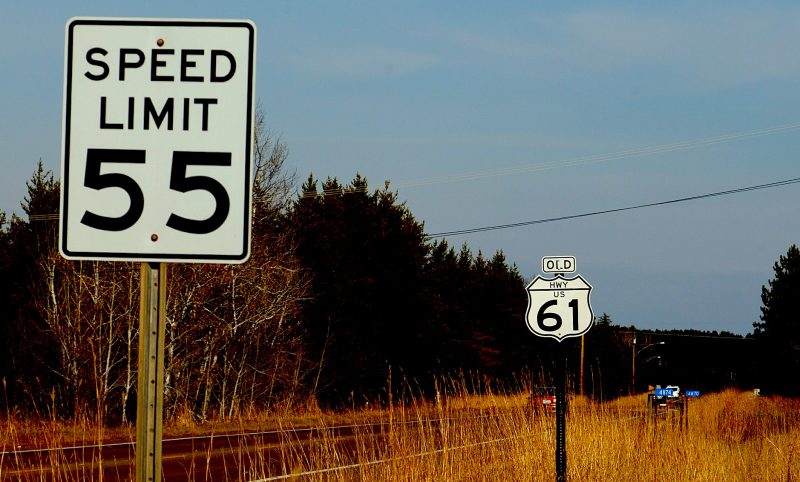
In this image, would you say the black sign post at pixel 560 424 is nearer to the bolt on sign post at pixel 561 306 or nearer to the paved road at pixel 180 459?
the bolt on sign post at pixel 561 306

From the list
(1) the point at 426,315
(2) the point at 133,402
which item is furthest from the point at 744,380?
(2) the point at 133,402

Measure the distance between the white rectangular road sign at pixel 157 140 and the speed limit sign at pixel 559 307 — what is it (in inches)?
343

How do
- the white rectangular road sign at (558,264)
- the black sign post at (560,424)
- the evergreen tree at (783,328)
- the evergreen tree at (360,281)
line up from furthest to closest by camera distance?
the evergreen tree at (783,328) → the evergreen tree at (360,281) → the white rectangular road sign at (558,264) → the black sign post at (560,424)

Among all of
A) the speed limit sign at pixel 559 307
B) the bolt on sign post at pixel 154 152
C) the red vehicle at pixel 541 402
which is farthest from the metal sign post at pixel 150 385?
the red vehicle at pixel 541 402

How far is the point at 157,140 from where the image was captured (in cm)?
368

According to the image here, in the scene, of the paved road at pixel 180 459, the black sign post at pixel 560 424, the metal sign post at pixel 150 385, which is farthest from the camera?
the paved road at pixel 180 459

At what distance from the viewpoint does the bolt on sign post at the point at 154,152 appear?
3.63 metres

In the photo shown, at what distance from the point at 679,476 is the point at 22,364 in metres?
30.5

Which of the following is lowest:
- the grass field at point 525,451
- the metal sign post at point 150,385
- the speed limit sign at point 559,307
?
the grass field at point 525,451

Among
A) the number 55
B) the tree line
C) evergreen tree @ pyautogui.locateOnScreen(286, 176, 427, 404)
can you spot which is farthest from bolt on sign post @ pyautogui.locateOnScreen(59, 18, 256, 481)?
evergreen tree @ pyautogui.locateOnScreen(286, 176, 427, 404)

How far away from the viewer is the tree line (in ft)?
91.4

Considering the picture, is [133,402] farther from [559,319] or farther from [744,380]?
[744,380]

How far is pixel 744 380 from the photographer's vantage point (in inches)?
3851

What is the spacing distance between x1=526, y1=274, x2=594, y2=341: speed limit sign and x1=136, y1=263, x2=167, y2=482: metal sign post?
8.77m
